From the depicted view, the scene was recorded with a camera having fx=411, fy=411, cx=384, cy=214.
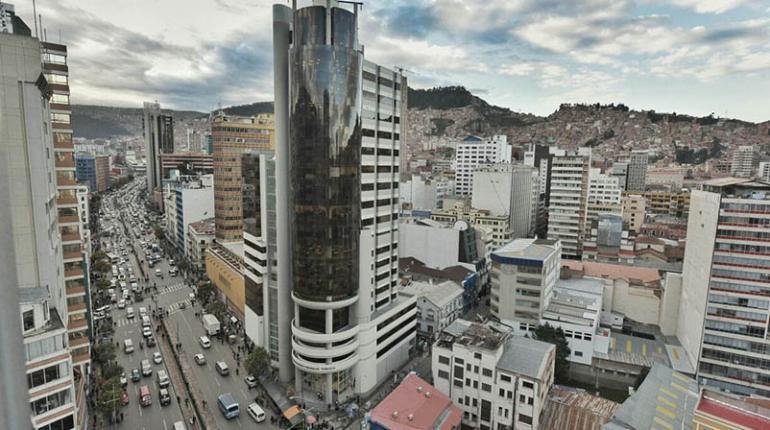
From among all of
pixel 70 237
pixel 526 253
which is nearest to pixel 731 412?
pixel 526 253

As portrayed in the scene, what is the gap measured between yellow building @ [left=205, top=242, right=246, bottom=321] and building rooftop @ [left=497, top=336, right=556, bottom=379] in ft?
102

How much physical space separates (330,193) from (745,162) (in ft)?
614

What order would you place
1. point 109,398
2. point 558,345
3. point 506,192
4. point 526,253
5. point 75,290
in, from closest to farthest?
point 109,398 → point 75,290 → point 558,345 → point 526,253 → point 506,192

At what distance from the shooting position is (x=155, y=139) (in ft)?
534

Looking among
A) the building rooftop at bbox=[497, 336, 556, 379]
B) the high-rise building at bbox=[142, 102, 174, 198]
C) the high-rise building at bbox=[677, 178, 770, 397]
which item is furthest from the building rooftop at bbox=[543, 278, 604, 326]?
the high-rise building at bbox=[142, 102, 174, 198]

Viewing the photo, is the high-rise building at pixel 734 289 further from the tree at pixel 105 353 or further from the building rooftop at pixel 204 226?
the building rooftop at pixel 204 226

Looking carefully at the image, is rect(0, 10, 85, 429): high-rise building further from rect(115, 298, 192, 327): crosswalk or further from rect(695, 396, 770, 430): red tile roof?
rect(695, 396, 770, 430): red tile roof

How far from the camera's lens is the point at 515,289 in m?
48.0

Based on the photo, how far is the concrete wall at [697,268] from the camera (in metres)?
39.0

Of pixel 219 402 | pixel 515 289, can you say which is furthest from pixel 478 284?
pixel 219 402

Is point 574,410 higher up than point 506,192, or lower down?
lower down

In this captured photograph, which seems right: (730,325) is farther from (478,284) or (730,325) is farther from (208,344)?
(208,344)

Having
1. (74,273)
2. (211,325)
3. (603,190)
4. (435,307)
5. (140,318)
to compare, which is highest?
(603,190)

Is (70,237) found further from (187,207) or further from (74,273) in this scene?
(187,207)
